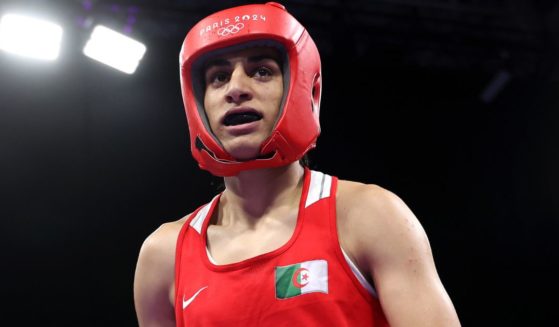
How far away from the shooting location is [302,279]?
1.60m

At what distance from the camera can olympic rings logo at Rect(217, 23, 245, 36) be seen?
1.80 m

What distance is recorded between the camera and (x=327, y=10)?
15.4 ft

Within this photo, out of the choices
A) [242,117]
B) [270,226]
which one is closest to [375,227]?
[270,226]

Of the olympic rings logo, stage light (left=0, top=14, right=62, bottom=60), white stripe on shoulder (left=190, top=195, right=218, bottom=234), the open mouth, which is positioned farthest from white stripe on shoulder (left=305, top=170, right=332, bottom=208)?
stage light (left=0, top=14, right=62, bottom=60)

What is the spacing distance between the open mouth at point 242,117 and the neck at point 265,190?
19cm

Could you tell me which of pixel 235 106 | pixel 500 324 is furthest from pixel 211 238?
pixel 500 324

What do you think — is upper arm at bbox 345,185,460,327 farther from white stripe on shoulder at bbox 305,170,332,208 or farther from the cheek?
the cheek

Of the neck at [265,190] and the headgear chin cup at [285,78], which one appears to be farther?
the neck at [265,190]

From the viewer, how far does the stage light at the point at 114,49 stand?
13.7 ft

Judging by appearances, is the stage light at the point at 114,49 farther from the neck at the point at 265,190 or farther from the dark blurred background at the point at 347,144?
the neck at the point at 265,190

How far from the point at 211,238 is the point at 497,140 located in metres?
4.35

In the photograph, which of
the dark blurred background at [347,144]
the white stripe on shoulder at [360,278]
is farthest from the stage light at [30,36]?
the white stripe on shoulder at [360,278]

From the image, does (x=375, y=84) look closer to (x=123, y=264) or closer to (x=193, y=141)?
(x=123, y=264)

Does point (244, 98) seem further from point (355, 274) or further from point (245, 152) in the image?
point (355, 274)
